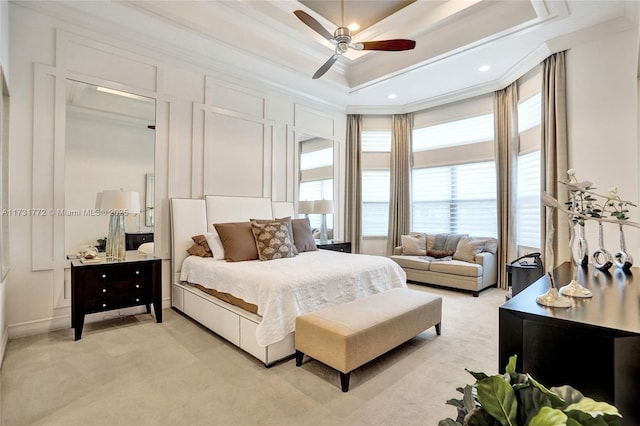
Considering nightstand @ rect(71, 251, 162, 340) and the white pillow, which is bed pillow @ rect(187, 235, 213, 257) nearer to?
the white pillow

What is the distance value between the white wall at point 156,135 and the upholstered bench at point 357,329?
2.39 meters

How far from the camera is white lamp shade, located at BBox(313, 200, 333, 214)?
5293 millimetres

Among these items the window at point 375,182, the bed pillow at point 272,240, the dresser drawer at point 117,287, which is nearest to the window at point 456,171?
the window at point 375,182

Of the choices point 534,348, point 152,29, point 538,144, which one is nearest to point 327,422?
point 534,348

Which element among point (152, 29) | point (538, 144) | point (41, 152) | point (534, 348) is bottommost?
point (534, 348)

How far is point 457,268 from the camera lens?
478cm

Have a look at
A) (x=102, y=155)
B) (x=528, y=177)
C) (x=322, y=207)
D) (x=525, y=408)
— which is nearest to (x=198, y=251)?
(x=102, y=155)

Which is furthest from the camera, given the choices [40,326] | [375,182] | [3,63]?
[375,182]

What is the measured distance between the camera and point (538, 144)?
444 centimetres

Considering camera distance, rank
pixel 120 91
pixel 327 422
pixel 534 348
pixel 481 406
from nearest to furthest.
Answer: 1. pixel 481 406
2. pixel 534 348
3. pixel 327 422
4. pixel 120 91

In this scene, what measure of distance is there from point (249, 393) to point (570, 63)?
194 inches

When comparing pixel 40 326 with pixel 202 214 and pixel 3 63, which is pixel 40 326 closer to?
pixel 202 214

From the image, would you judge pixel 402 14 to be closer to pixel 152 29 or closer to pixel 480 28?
pixel 480 28

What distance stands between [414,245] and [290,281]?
12.0 ft
